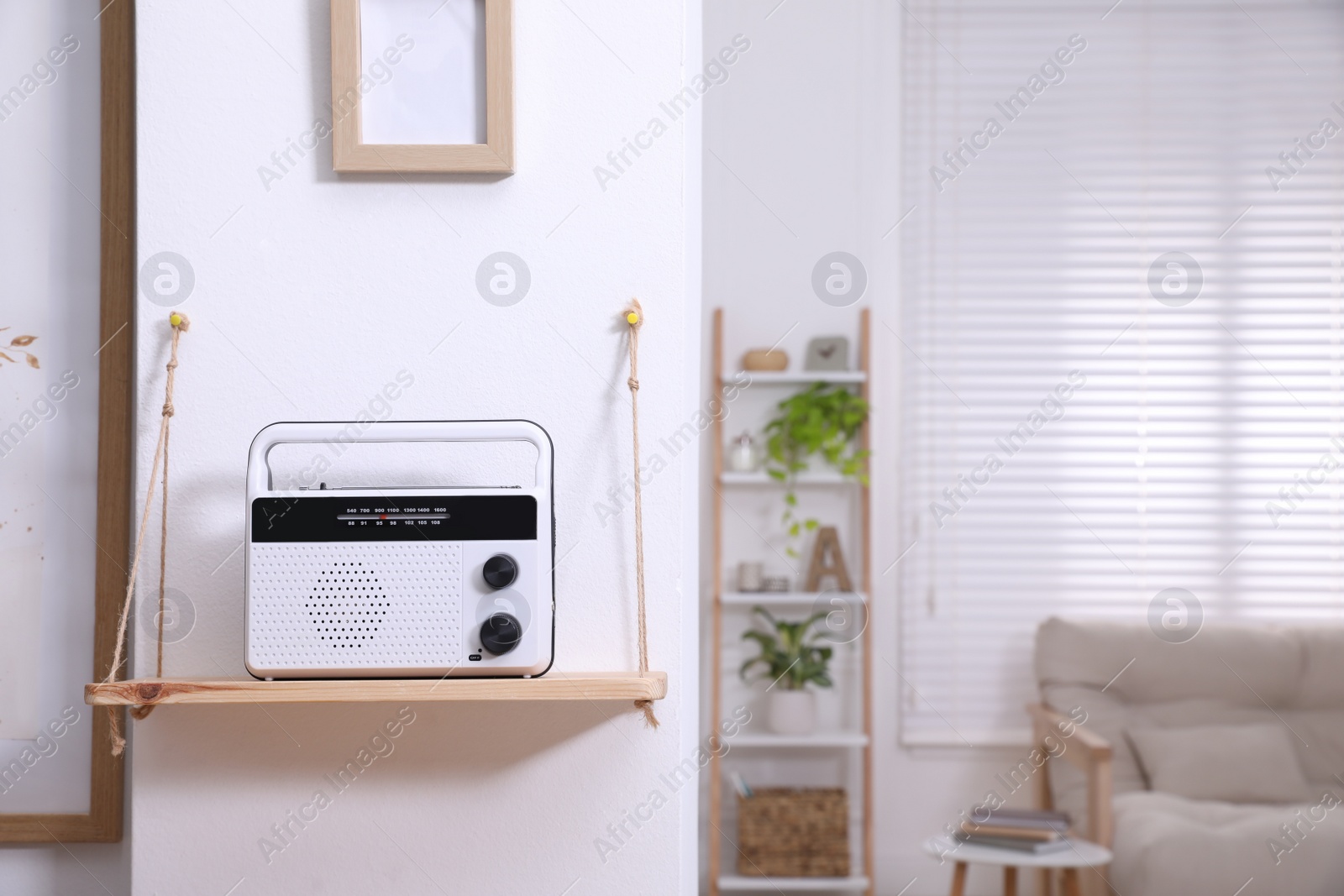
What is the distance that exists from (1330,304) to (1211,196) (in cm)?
48

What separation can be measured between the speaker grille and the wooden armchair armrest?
5.87 feet

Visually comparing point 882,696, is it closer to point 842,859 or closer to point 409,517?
point 842,859

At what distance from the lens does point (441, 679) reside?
99 centimetres

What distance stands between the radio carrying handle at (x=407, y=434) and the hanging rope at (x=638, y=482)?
11 cm

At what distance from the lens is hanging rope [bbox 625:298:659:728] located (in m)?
1.08

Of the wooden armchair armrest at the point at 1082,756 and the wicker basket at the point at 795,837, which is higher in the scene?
the wooden armchair armrest at the point at 1082,756

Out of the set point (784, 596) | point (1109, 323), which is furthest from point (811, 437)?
point (1109, 323)

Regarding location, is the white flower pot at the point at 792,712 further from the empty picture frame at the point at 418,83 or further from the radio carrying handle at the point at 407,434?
the empty picture frame at the point at 418,83

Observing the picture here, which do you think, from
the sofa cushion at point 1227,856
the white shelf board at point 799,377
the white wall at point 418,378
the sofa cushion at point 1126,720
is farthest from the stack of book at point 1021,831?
the white wall at point 418,378

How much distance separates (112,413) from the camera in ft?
4.26

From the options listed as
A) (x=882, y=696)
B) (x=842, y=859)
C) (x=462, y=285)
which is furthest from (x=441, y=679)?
(x=882, y=696)

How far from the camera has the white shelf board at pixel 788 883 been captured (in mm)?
2482

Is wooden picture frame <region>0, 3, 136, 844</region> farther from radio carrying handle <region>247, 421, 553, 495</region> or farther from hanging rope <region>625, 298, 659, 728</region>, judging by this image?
hanging rope <region>625, 298, 659, 728</region>

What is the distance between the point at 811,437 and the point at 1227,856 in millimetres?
1390
